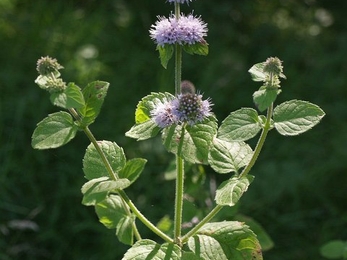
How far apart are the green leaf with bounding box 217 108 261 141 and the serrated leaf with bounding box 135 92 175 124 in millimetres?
129

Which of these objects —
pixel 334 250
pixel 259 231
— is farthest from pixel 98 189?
pixel 334 250

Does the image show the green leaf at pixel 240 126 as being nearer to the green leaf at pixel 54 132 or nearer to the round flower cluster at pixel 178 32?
the round flower cluster at pixel 178 32

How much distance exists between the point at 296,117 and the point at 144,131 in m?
0.31

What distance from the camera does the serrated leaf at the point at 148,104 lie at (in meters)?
1.32

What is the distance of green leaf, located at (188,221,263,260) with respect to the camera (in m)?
1.37

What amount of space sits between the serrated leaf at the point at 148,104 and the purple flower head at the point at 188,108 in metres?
0.09

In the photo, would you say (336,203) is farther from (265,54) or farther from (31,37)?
(31,37)

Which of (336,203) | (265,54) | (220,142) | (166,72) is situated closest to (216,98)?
(166,72)

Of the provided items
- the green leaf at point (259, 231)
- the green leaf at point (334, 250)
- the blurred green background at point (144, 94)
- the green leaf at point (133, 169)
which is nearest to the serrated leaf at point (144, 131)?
the green leaf at point (133, 169)

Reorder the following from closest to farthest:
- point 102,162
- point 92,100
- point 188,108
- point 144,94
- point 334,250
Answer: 1. point 188,108
2. point 92,100
3. point 102,162
4. point 334,250
5. point 144,94

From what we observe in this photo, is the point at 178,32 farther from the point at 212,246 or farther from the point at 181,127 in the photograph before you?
the point at 212,246

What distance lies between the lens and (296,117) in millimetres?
1288

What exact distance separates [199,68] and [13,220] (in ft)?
4.32

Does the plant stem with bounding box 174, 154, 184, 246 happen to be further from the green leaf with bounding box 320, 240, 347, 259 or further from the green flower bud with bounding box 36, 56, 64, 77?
the green leaf with bounding box 320, 240, 347, 259
